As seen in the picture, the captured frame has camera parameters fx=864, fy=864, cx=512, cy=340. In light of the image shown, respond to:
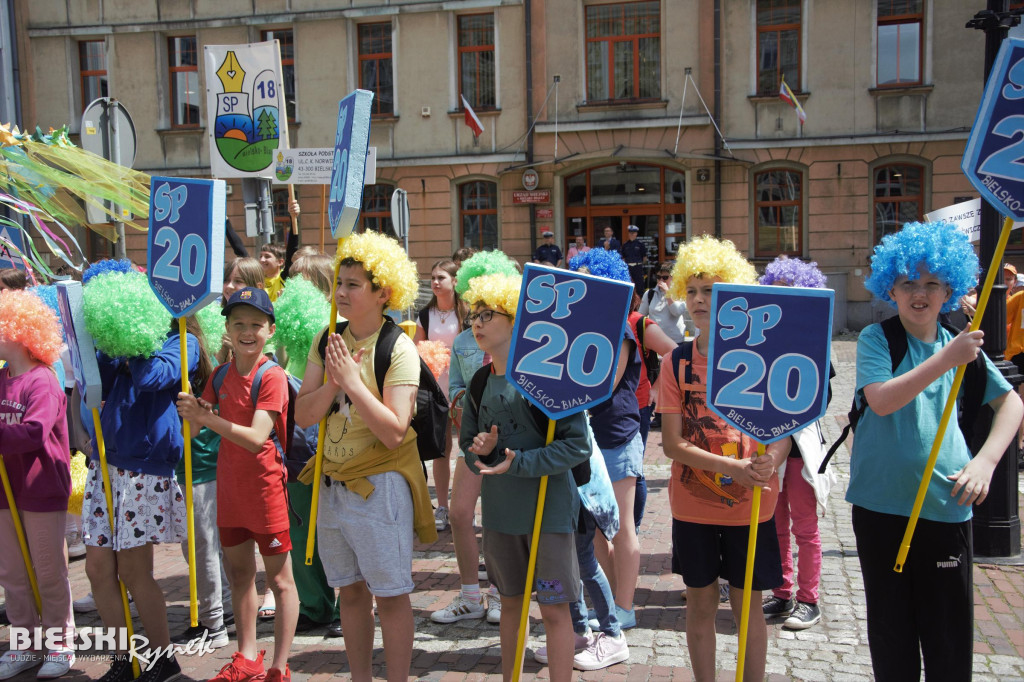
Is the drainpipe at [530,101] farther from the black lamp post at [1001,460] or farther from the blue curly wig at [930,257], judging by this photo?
the blue curly wig at [930,257]

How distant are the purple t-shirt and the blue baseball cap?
1.11 m

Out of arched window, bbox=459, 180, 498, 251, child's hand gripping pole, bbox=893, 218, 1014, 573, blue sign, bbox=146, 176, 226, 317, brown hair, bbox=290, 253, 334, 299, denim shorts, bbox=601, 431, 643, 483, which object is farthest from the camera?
arched window, bbox=459, 180, 498, 251

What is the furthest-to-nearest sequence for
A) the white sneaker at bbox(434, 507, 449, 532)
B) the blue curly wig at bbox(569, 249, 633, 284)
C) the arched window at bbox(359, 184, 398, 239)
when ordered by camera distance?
1. the arched window at bbox(359, 184, 398, 239)
2. the white sneaker at bbox(434, 507, 449, 532)
3. the blue curly wig at bbox(569, 249, 633, 284)

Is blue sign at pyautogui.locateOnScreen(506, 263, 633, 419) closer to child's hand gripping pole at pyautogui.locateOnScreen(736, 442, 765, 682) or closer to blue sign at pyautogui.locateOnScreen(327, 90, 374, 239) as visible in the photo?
child's hand gripping pole at pyautogui.locateOnScreen(736, 442, 765, 682)

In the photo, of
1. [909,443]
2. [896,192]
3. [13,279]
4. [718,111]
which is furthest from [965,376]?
[896,192]

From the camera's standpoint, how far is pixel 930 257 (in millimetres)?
3088

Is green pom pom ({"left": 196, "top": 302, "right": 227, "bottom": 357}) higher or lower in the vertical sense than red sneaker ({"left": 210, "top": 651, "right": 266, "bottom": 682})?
higher

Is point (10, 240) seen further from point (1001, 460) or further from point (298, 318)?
point (1001, 460)

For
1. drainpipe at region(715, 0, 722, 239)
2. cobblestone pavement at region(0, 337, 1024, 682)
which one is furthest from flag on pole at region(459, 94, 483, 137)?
cobblestone pavement at region(0, 337, 1024, 682)

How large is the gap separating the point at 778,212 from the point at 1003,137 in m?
16.4

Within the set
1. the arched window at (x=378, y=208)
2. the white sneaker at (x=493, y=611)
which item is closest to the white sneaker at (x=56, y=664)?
the white sneaker at (x=493, y=611)

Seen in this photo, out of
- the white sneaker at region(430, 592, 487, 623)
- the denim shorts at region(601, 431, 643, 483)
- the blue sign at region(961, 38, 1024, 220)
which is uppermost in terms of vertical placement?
the blue sign at region(961, 38, 1024, 220)

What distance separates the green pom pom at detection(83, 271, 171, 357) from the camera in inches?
153

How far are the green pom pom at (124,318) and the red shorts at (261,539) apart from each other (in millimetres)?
911
